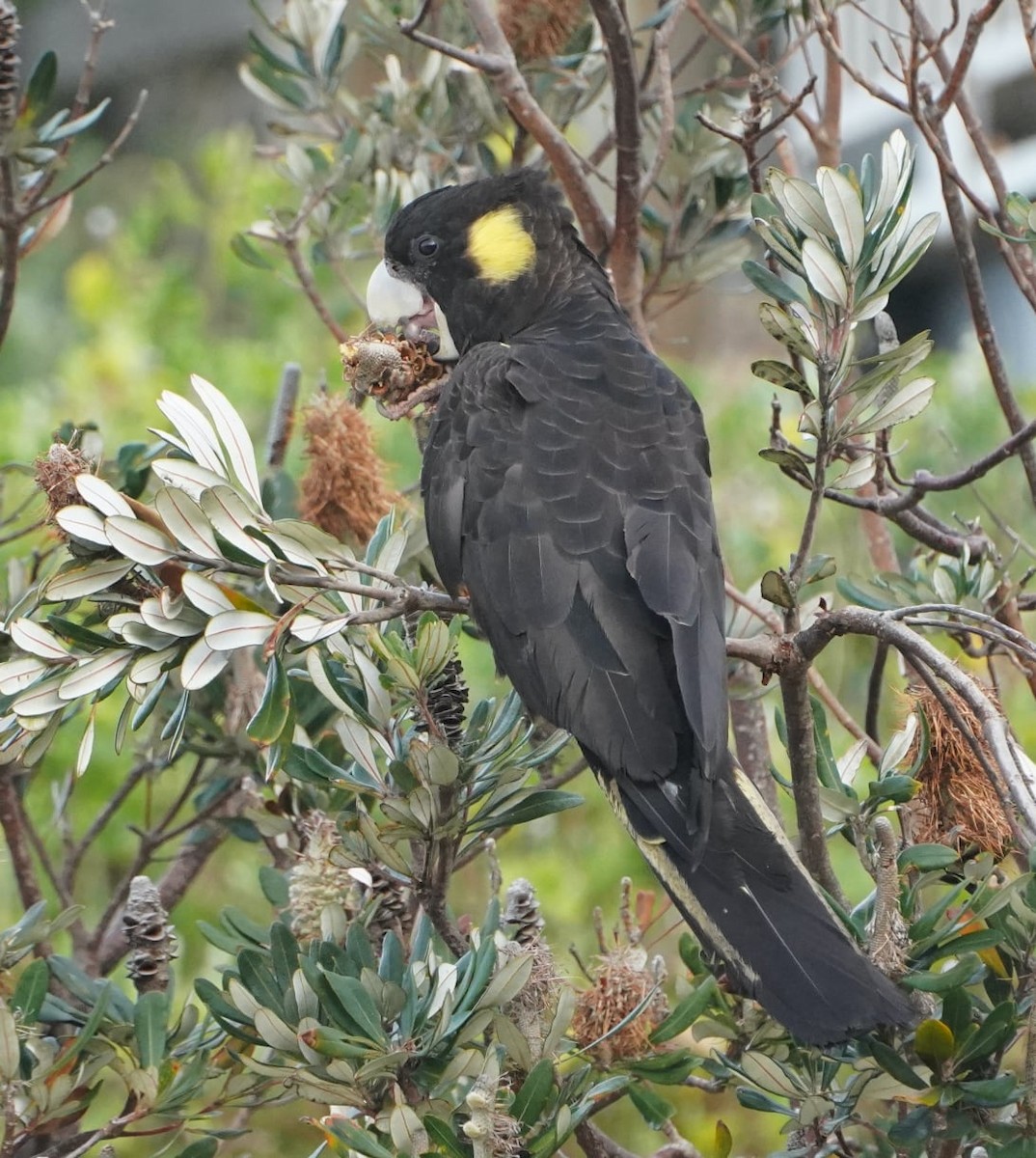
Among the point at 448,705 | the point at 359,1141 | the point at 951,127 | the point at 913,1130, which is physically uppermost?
the point at 951,127

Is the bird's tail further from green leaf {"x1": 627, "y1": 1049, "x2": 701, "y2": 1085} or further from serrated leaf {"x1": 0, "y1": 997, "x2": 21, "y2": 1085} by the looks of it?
serrated leaf {"x1": 0, "y1": 997, "x2": 21, "y2": 1085}

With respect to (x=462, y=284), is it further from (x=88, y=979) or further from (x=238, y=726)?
(x=88, y=979)

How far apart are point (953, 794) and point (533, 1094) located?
19.5 inches

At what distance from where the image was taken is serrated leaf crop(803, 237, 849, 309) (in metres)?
1.25

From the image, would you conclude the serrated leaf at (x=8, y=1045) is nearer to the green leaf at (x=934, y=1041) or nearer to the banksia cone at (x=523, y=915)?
the banksia cone at (x=523, y=915)

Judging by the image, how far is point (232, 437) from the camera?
129cm

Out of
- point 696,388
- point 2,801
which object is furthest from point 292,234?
point 696,388

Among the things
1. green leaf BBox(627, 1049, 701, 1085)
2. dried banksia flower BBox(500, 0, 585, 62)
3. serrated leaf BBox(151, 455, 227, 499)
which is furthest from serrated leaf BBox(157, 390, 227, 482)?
dried banksia flower BBox(500, 0, 585, 62)

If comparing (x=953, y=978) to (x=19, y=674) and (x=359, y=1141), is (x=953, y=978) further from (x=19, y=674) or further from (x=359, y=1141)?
(x=19, y=674)

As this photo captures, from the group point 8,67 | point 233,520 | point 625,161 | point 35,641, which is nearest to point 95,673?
point 35,641

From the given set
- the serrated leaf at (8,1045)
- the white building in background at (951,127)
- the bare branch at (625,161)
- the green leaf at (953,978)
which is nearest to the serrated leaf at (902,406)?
the green leaf at (953,978)

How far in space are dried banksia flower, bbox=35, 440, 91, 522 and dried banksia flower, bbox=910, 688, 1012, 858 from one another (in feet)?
2.71

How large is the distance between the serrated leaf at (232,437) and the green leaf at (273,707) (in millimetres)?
178

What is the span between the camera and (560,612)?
1459 millimetres
